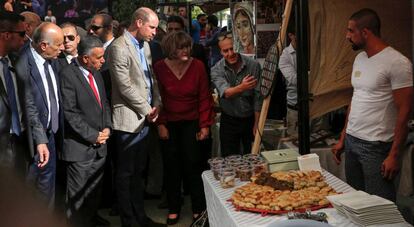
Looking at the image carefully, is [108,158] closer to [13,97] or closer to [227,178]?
[13,97]

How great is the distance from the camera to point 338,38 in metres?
3.70

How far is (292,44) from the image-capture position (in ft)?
14.3

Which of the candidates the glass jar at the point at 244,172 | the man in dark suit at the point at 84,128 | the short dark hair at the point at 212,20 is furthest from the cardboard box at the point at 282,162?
the short dark hair at the point at 212,20

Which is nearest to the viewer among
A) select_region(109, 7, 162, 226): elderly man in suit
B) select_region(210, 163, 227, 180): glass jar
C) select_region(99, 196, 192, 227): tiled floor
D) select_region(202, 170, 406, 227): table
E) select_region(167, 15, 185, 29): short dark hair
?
select_region(202, 170, 406, 227): table

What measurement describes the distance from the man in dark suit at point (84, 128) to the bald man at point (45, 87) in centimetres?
7

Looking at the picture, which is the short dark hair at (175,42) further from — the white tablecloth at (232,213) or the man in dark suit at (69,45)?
the white tablecloth at (232,213)

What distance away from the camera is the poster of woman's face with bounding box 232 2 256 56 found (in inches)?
163

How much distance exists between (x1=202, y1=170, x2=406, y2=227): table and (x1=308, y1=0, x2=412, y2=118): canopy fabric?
113cm

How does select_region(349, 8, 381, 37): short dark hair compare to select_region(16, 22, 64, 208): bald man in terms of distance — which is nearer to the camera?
select_region(349, 8, 381, 37): short dark hair

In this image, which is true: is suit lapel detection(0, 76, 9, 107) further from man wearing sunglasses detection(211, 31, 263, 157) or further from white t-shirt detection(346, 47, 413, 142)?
white t-shirt detection(346, 47, 413, 142)

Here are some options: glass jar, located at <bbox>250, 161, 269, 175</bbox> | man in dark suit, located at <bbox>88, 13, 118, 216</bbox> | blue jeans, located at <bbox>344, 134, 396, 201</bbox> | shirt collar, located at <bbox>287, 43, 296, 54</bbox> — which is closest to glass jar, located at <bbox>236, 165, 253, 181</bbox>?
glass jar, located at <bbox>250, 161, 269, 175</bbox>

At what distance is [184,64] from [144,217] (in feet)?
4.10

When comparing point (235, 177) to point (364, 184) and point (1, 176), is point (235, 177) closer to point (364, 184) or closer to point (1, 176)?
point (364, 184)

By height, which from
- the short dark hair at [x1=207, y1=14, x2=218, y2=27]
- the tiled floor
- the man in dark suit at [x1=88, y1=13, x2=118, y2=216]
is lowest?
the tiled floor
